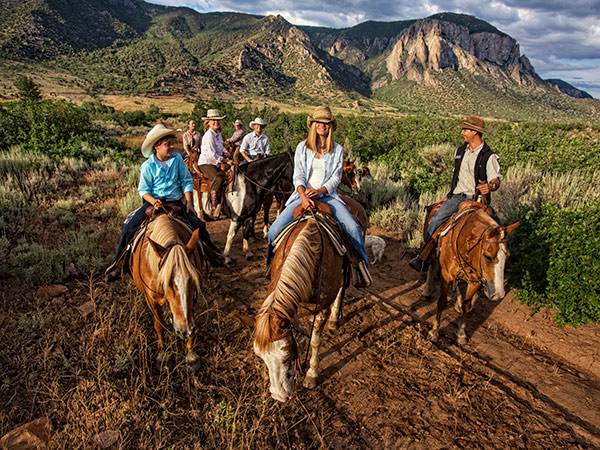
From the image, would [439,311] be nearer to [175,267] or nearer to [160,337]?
[175,267]

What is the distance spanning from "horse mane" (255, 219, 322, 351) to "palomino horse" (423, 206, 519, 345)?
2168 mm

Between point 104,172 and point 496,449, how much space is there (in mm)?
12738

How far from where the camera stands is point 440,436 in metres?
3.13

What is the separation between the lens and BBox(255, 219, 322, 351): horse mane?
252 centimetres

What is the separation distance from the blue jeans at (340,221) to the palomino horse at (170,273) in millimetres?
1061

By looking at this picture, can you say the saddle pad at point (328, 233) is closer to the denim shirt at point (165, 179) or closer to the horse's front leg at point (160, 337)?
the horse's front leg at point (160, 337)

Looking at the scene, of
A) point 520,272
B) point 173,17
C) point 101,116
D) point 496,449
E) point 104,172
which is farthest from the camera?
point 173,17

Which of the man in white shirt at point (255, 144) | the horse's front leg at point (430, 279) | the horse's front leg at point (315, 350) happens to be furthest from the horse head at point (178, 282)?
the man in white shirt at point (255, 144)

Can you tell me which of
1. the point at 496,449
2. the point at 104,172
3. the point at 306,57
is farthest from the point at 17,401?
the point at 306,57

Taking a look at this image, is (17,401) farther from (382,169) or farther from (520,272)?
(382,169)

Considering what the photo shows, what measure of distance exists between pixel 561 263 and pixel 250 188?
19.2 feet

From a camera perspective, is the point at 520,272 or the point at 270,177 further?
the point at 270,177

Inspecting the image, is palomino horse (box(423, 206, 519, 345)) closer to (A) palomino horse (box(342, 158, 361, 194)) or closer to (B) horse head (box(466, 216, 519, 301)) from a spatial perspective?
(B) horse head (box(466, 216, 519, 301))

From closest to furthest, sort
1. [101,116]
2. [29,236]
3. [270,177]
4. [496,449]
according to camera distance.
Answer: [496,449] < [29,236] < [270,177] < [101,116]
